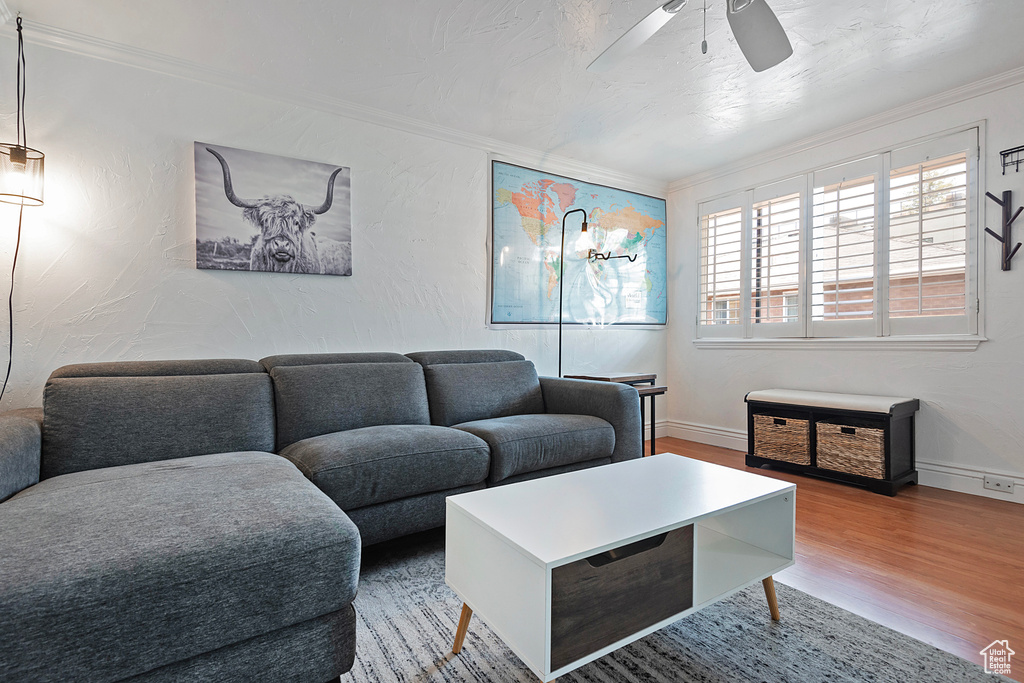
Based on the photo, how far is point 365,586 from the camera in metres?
1.77

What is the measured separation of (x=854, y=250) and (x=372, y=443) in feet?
10.8

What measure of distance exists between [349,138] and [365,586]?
2443 millimetres

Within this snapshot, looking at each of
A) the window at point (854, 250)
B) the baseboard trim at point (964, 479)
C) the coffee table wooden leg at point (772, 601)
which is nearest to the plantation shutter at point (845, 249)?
the window at point (854, 250)

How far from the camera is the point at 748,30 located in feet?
5.47

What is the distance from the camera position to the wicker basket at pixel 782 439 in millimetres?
3139

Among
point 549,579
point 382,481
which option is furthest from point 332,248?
point 549,579

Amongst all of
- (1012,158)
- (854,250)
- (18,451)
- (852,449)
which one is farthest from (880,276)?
(18,451)

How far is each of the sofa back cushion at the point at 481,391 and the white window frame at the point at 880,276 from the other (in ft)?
6.52

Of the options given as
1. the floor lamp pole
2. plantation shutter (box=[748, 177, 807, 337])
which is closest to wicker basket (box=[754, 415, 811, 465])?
plantation shutter (box=[748, 177, 807, 337])

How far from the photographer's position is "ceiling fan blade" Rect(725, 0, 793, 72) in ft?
5.23

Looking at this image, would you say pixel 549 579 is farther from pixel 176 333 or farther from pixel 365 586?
pixel 176 333

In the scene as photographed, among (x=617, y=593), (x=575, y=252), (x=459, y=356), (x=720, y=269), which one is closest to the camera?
(x=617, y=593)

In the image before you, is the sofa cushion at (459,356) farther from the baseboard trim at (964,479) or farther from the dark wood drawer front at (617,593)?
the baseboard trim at (964,479)

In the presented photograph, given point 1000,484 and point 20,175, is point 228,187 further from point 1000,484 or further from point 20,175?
point 1000,484
